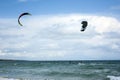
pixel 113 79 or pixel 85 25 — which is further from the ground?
pixel 85 25

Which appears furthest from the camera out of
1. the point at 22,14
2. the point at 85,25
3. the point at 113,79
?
the point at 113,79

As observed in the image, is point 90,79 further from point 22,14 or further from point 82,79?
point 22,14

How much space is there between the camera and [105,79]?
2669 cm

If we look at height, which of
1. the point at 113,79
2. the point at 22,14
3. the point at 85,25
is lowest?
the point at 113,79

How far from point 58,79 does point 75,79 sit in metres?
1.69

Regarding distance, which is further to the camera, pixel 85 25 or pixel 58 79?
pixel 58 79

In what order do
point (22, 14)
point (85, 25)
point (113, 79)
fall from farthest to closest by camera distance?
point (113, 79) → point (22, 14) → point (85, 25)

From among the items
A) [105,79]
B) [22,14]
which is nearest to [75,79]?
[105,79]

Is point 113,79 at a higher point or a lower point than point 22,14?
A: lower

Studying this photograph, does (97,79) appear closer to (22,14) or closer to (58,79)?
(58,79)

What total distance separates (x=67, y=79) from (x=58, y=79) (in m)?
0.90

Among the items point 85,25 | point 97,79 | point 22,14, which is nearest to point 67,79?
point 97,79

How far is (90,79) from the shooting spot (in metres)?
Answer: 27.3

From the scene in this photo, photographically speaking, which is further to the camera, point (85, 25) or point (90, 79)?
point (90, 79)
